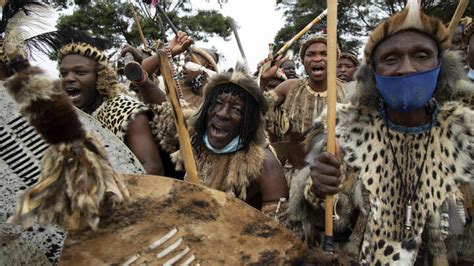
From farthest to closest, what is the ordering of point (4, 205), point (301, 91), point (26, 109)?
point (301, 91) → point (4, 205) → point (26, 109)

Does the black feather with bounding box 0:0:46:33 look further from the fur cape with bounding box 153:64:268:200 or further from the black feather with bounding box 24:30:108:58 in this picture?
the fur cape with bounding box 153:64:268:200

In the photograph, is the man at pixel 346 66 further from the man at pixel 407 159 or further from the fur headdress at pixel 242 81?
the man at pixel 407 159

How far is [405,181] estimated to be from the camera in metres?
2.97

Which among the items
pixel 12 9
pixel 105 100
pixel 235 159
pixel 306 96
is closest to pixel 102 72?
pixel 105 100

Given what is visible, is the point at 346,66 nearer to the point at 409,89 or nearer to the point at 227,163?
the point at 227,163

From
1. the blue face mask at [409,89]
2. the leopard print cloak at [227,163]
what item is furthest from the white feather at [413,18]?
the leopard print cloak at [227,163]

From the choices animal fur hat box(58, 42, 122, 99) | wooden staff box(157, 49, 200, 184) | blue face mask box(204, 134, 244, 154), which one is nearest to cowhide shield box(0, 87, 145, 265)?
wooden staff box(157, 49, 200, 184)

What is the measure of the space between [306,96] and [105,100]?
249 cm

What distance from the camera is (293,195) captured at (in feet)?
10.3

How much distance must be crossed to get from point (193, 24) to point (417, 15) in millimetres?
23657

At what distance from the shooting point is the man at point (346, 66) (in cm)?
812

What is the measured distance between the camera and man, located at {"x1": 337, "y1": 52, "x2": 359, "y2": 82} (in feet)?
26.7

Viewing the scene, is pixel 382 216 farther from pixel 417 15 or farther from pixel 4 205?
pixel 4 205

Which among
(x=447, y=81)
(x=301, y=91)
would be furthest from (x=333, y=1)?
(x=301, y=91)
